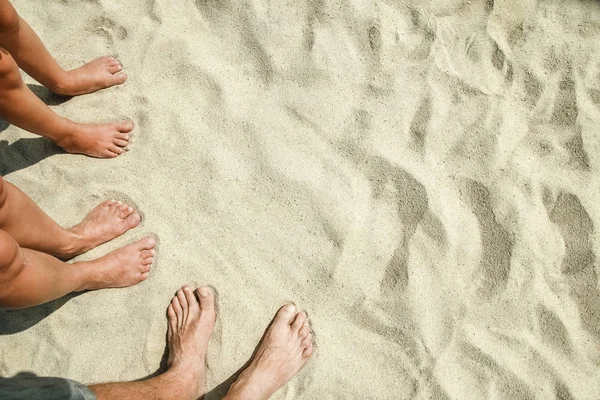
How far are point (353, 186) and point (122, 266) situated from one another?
1.02 meters

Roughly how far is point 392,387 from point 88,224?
1.43 meters

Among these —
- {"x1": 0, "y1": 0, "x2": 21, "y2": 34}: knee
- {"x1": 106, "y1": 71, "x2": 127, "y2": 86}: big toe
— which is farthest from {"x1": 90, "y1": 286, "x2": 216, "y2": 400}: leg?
{"x1": 0, "y1": 0, "x2": 21, "y2": 34}: knee

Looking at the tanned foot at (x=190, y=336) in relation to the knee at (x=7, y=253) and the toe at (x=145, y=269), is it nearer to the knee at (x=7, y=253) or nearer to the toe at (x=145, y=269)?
the toe at (x=145, y=269)

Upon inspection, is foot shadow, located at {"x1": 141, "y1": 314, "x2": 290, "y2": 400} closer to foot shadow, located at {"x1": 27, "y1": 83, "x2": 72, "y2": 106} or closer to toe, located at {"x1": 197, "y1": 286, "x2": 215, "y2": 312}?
toe, located at {"x1": 197, "y1": 286, "x2": 215, "y2": 312}

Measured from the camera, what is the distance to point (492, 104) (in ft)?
6.82

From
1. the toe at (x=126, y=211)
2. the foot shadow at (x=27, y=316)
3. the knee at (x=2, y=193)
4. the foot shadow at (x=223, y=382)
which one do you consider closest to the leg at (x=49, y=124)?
the toe at (x=126, y=211)

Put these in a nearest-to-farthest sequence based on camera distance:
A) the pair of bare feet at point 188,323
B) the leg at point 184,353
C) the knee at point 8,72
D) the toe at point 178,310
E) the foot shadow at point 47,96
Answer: the knee at point 8,72 → the leg at point 184,353 → the pair of bare feet at point 188,323 → the toe at point 178,310 → the foot shadow at point 47,96

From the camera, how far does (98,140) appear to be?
2.11 meters

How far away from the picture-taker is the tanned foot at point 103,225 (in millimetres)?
2039

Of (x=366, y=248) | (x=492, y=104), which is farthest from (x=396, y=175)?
(x=492, y=104)

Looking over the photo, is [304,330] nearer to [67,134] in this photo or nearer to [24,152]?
[67,134]

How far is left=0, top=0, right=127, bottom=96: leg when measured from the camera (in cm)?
168

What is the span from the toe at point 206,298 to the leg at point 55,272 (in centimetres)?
25

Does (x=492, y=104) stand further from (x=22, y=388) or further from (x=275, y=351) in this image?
(x=22, y=388)
